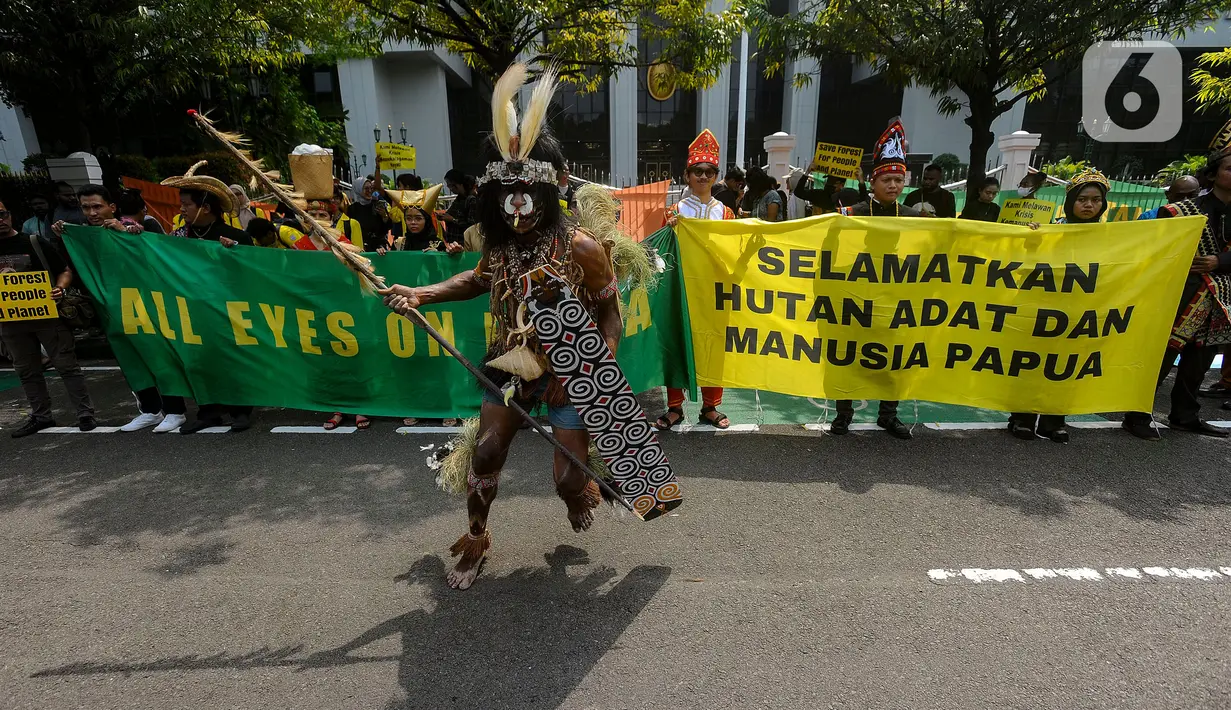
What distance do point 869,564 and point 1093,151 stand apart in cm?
2830

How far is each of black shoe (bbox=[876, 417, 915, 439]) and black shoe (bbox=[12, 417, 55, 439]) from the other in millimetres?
6809

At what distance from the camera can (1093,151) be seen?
24.0m

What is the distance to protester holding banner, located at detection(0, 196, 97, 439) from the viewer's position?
488 centimetres

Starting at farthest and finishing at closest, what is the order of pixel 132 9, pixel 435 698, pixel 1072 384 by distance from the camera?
pixel 132 9 < pixel 1072 384 < pixel 435 698

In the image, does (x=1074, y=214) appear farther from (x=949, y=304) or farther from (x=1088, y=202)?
(x=949, y=304)

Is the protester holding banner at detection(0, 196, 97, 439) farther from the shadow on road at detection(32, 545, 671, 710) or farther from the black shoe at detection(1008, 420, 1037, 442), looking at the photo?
the black shoe at detection(1008, 420, 1037, 442)

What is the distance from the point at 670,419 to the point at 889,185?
2396mm

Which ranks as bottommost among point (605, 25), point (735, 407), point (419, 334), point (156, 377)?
point (735, 407)

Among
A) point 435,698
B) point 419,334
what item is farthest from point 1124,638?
point 419,334

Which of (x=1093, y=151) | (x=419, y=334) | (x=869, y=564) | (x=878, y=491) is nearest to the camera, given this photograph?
(x=869, y=564)

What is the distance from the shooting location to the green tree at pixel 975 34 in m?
6.50

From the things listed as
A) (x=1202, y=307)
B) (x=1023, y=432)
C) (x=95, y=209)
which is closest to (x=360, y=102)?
(x=95, y=209)

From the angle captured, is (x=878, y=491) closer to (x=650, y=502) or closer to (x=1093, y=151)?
(x=650, y=502)

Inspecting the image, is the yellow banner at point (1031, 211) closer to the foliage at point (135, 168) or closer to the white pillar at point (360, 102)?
the foliage at point (135, 168)
